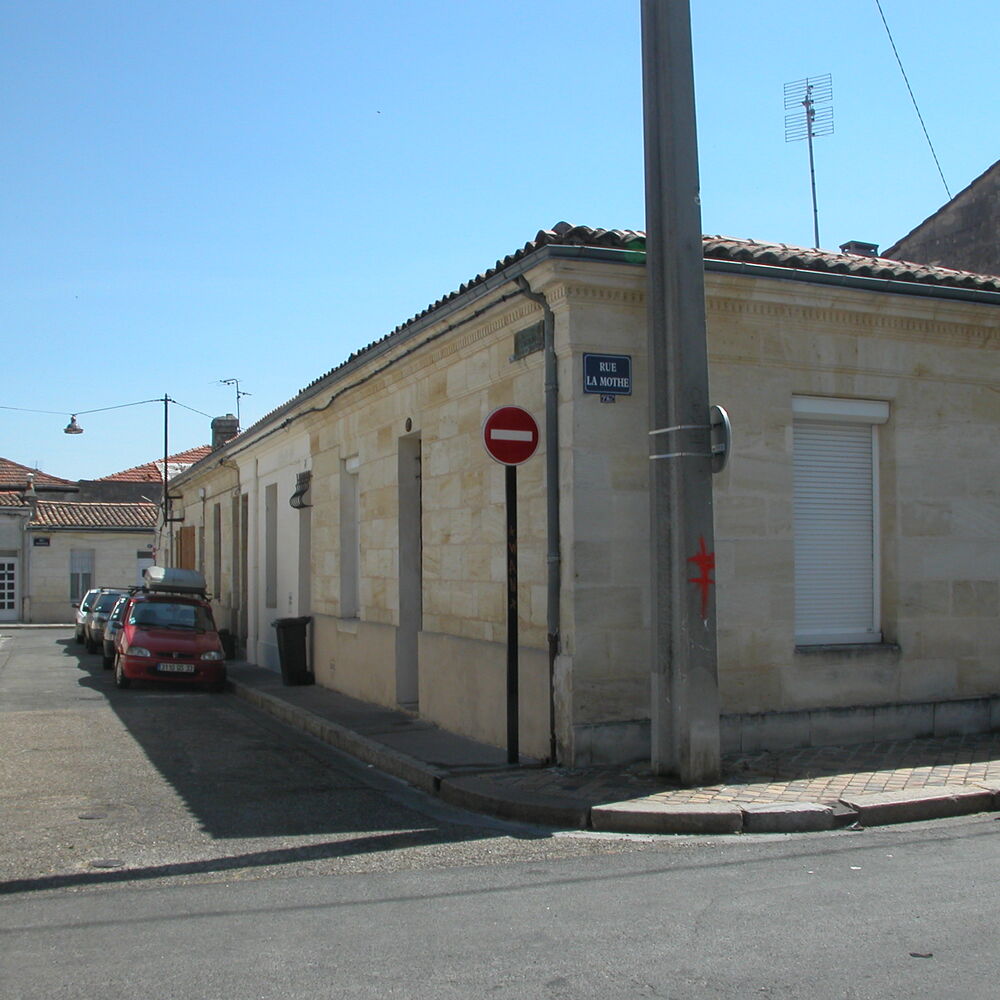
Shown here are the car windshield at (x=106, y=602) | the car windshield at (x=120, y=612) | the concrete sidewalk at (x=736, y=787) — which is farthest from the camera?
the car windshield at (x=106, y=602)

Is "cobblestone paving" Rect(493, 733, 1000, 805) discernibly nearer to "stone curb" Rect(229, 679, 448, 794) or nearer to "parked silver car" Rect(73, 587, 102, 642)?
"stone curb" Rect(229, 679, 448, 794)

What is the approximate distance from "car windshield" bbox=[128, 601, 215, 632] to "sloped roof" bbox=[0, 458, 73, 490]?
107 feet

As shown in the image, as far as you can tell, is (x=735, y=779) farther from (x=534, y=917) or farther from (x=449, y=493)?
(x=449, y=493)

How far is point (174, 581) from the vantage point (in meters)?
21.8

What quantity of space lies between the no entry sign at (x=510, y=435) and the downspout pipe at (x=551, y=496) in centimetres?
19

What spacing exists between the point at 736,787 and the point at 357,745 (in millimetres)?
4117

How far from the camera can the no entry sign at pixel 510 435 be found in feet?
28.4

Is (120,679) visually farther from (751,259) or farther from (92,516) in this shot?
(92,516)

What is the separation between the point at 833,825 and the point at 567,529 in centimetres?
295

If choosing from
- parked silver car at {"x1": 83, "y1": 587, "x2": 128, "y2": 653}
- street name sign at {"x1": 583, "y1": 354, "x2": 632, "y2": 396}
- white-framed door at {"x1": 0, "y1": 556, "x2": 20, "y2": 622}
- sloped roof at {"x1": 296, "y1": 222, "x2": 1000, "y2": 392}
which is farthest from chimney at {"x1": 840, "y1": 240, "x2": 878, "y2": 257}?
white-framed door at {"x1": 0, "y1": 556, "x2": 20, "y2": 622}

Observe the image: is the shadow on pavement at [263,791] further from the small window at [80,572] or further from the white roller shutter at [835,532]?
the small window at [80,572]

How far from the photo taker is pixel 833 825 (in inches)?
282

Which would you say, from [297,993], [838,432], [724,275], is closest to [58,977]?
[297,993]

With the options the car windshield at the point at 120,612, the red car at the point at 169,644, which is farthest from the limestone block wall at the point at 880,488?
the car windshield at the point at 120,612
